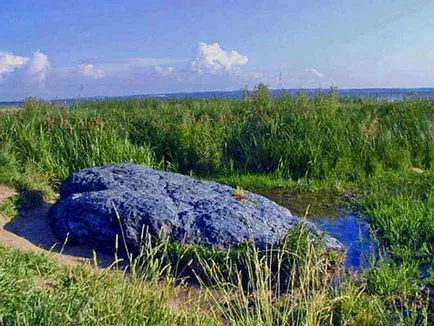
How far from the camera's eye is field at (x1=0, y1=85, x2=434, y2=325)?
149 inches

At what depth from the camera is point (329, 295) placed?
4.61m

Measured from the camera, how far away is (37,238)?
6.46m

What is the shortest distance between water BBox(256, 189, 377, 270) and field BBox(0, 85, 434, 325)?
19cm

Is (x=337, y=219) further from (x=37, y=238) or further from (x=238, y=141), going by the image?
(x=238, y=141)

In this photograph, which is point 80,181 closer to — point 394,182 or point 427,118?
point 394,182

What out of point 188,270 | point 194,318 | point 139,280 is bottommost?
point 188,270

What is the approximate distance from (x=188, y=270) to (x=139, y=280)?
5.73 feet

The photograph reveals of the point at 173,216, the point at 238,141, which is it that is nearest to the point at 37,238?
the point at 173,216

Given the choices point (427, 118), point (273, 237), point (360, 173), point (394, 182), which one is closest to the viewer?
point (273, 237)

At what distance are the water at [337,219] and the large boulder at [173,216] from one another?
343mm

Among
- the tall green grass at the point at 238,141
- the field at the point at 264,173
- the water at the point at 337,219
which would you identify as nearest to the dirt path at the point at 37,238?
the field at the point at 264,173

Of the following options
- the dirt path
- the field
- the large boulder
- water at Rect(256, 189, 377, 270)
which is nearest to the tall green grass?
the field

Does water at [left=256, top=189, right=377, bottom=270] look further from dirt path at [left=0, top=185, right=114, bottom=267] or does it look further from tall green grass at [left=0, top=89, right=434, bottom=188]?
dirt path at [left=0, top=185, right=114, bottom=267]

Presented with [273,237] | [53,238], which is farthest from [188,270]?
[53,238]
